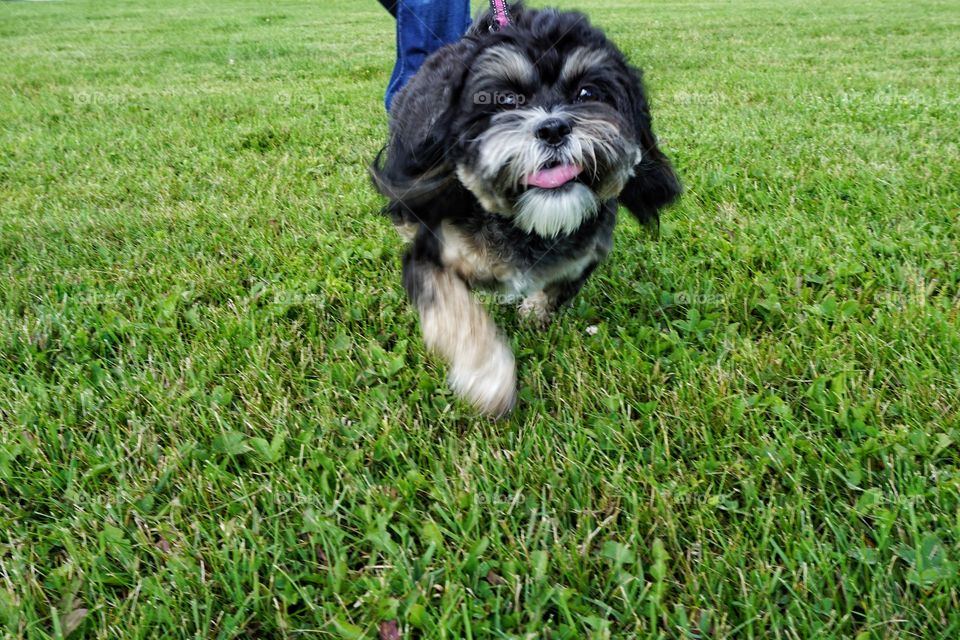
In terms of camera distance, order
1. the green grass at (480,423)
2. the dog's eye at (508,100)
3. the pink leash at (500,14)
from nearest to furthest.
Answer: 1. the green grass at (480,423)
2. the dog's eye at (508,100)
3. the pink leash at (500,14)

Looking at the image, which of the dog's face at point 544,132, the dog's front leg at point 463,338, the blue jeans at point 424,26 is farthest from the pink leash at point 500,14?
the blue jeans at point 424,26

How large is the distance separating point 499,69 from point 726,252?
6.11ft

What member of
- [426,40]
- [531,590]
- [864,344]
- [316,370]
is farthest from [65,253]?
[864,344]

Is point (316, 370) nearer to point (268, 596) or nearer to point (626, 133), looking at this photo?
point (268, 596)

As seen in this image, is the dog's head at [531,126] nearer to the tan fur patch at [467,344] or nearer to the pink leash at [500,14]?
the pink leash at [500,14]

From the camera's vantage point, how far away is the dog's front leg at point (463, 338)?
2373 mm

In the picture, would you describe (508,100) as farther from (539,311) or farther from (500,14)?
(539,311)

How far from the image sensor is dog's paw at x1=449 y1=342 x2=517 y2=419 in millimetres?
2359

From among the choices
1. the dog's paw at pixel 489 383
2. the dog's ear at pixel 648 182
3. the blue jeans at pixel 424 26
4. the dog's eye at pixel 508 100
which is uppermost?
the blue jeans at pixel 424 26

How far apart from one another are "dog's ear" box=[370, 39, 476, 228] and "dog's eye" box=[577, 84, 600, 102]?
1.52ft

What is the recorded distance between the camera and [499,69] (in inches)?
95.7

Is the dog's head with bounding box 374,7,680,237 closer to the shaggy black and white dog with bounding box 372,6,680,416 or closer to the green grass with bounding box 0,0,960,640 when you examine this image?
the shaggy black and white dog with bounding box 372,6,680,416

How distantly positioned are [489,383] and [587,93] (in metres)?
1.23

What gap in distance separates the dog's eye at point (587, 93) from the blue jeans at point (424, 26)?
2.68 metres
